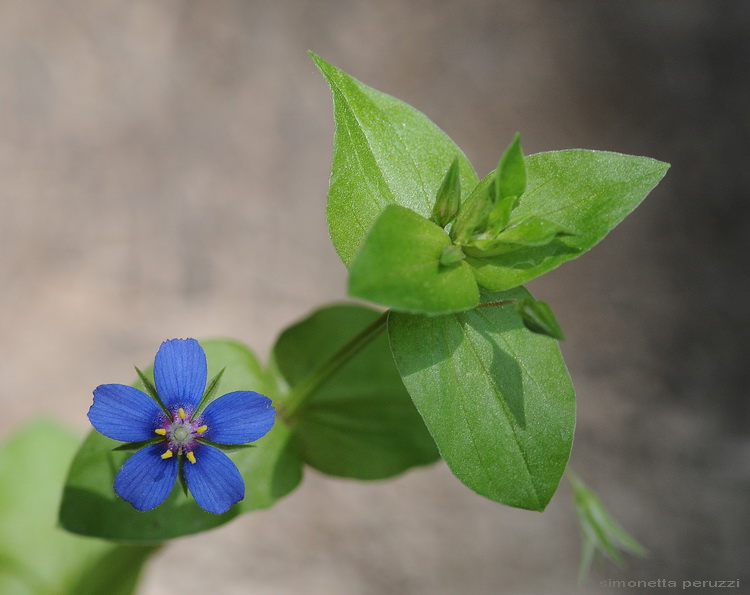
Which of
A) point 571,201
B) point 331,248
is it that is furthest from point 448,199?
point 331,248

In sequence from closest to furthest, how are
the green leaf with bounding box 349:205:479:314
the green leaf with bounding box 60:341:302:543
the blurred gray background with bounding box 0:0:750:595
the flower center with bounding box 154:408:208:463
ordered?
the green leaf with bounding box 349:205:479:314, the flower center with bounding box 154:408:208:463, the green leaf with bounding box 60:341:302:543, the blurred gray background with bounding box 0:0:750:595

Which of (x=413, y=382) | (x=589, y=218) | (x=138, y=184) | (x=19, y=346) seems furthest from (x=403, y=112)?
(x=19, y=346)

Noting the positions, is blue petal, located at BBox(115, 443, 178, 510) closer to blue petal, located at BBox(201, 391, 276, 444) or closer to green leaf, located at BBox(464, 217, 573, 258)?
blue petal, located at BBox(201, 391, 276, 444)

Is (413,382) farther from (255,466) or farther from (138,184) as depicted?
(138,184)

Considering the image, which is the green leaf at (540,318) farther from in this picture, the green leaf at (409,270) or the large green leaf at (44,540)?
the large green leaf at (44,540)

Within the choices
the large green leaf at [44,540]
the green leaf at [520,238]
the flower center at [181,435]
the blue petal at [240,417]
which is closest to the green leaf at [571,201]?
the green leaf at [520,238]

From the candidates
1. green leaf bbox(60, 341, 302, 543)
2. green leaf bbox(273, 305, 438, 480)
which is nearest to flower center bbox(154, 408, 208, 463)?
green leaf bbox(60, 341, 302, 543)
